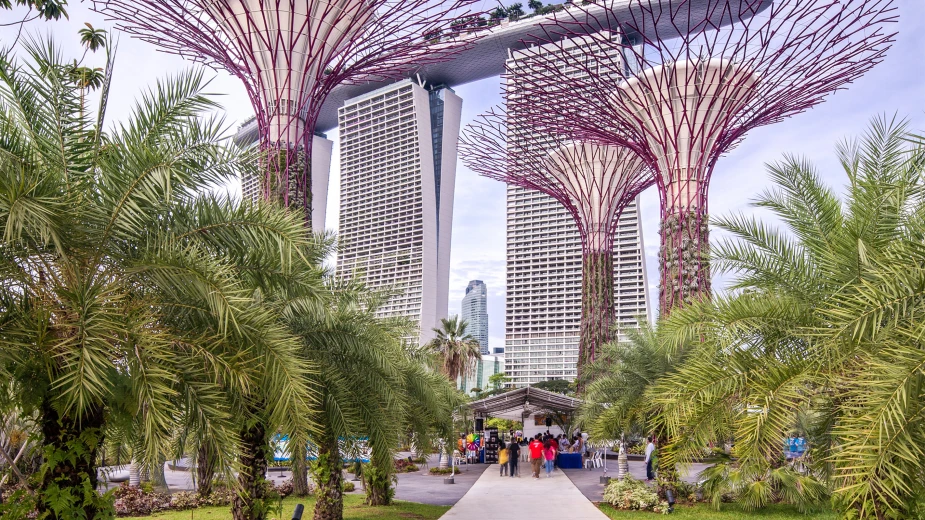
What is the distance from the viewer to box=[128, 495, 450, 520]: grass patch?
14547 millimetres

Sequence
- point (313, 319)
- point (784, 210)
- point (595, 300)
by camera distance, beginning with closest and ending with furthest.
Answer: point (784, 210) → point (313, 319) → point (595, 300)

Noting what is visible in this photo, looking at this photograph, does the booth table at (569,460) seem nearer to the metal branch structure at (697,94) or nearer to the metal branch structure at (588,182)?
the metal branch structure at (588,182)

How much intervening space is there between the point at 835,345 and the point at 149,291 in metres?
6.23

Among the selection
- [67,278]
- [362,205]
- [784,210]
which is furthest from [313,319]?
[362,205]

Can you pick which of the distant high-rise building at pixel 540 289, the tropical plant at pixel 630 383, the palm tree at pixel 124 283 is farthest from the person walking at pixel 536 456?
the distant high-rise building at pixel 540 289

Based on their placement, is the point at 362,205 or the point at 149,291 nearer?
the point at 149,291

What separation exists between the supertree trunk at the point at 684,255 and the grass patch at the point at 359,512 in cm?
803

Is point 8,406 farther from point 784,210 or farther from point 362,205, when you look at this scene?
point 362,205

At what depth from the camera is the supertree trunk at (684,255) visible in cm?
1973

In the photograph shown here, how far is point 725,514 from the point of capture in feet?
48.3

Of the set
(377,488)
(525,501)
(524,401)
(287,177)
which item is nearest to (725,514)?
(525,501)

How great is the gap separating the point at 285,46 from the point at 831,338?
11520mm

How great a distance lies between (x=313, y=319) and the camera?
10.5 meters

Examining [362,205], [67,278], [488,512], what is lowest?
[488,512]
